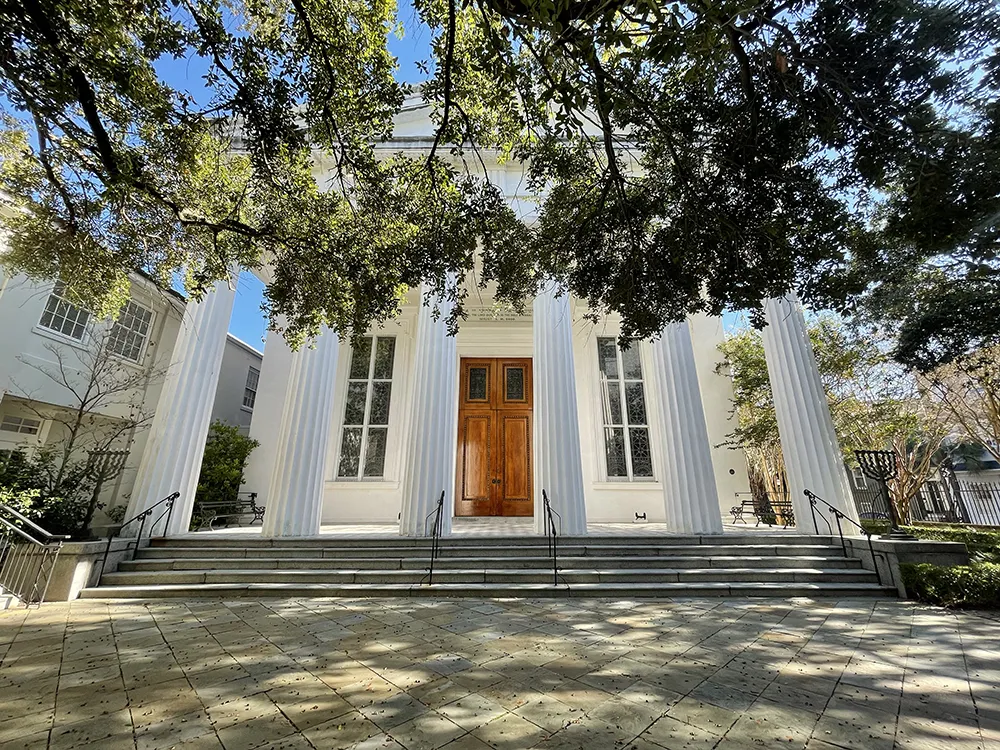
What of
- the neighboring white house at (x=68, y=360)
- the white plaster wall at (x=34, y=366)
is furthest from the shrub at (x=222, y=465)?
the white plaster wall at (x=34, y=366)

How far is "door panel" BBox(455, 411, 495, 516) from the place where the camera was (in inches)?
409

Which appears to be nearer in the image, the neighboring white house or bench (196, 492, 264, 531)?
the neighboring white house

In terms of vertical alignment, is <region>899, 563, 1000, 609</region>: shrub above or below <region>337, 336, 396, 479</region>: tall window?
below

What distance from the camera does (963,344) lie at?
5.72 metres

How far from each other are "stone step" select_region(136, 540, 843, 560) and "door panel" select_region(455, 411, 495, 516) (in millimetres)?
4340

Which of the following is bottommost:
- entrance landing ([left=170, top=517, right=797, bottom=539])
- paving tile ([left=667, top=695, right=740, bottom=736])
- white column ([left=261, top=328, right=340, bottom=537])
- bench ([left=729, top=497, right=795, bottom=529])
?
paving tile ([left=667, top=695, right=740, bottom=736])

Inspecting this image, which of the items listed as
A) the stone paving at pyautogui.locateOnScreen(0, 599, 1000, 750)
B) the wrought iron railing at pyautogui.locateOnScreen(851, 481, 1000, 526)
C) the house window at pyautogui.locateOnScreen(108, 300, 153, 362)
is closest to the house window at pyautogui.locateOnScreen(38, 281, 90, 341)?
the house window at pyautogui.locateOnScreen(108, 300, 153, 362)

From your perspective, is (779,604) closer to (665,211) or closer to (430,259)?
(665,211)

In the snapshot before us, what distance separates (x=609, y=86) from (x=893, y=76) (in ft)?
8.12

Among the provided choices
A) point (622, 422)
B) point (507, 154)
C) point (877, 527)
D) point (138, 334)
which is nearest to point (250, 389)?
point (138, 334)

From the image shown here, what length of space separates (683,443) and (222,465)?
10088 mm

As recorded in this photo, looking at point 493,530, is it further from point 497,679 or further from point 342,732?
point 342,732

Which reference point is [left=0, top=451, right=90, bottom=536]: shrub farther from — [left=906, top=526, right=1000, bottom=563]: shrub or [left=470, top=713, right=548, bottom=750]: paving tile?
[left=906, top=526, right=1000, bottom=563]: shrub

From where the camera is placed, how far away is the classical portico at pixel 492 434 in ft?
21.7
